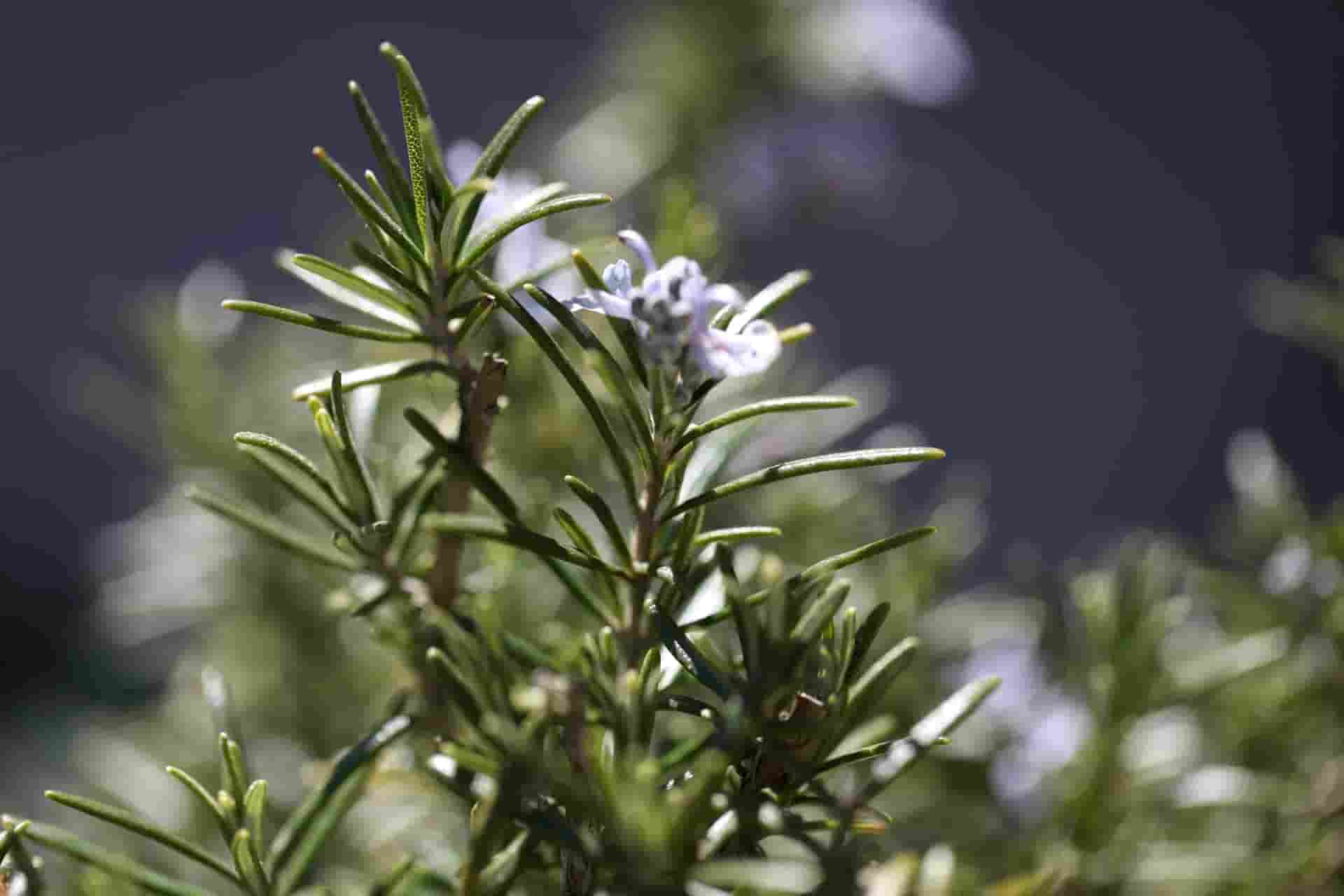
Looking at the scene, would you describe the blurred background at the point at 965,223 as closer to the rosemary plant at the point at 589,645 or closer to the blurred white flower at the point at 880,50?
the blurred white flower at the point at 880,50

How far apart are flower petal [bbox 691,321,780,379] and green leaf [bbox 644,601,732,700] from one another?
8 centimetres

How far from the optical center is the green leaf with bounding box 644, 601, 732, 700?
1.08 ft

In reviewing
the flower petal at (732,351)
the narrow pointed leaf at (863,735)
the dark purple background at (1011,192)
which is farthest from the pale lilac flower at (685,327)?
the dark purple background at (1011,192)

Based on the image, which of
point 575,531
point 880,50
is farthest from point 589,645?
point 880,50

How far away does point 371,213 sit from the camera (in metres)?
0.34

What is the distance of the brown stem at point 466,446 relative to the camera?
0.36 metres

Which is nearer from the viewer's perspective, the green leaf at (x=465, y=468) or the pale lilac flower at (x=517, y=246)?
the green leaf at (x=465, y=468)

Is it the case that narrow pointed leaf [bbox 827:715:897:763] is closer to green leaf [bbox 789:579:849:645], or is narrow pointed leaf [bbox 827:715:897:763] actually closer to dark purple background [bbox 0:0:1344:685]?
green leaf [bbox 789:579:849:645]

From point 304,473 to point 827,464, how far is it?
19 centimetres

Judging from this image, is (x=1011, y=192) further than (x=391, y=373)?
Yes

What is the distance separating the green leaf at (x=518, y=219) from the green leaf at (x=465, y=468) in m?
0.05

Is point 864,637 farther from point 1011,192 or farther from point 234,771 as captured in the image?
point 1011,192

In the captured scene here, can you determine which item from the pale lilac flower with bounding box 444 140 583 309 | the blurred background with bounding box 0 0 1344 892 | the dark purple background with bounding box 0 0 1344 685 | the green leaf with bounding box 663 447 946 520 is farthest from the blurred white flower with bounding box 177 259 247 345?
the dark purple background with bounding box 0 0 1344 685

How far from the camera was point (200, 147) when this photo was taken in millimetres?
2875
